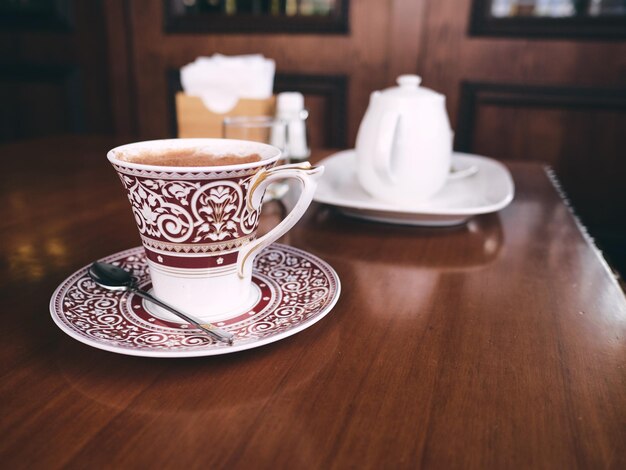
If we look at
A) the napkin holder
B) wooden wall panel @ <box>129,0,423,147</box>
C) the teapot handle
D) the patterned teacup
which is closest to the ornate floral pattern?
the patterned teacup

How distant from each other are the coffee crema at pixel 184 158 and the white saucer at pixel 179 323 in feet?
0.30

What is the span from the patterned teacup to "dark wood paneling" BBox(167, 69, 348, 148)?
60.1 inches

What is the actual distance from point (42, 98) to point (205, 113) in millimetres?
1715

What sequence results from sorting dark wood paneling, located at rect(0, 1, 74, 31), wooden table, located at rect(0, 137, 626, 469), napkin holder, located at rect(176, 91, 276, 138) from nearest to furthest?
wooden table, located at rect(0, 137, 626, 469) → napkin holder, located at rect(176, 91, 276, 138) → dark wood paneling, located at rect(0, 1, 74, 31)

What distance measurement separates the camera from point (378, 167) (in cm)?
57

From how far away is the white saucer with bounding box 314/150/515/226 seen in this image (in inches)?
22.5

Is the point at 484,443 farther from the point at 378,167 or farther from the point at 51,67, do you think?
the point at 51,67

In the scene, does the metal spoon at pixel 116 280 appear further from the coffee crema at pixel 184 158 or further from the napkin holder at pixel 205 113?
the napkin holder at pixel 205 113

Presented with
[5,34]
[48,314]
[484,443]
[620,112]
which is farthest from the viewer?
[5,34]

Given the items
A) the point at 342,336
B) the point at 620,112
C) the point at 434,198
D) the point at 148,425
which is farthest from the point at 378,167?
the point at 620,112

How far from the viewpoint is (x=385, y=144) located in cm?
56

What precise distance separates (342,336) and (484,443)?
0.12 metres

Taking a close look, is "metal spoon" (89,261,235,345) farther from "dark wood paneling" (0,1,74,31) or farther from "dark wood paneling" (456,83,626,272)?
"dark wood paneling" (0,1,74,31)

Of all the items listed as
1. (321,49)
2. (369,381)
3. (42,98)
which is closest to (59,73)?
(42,98)
